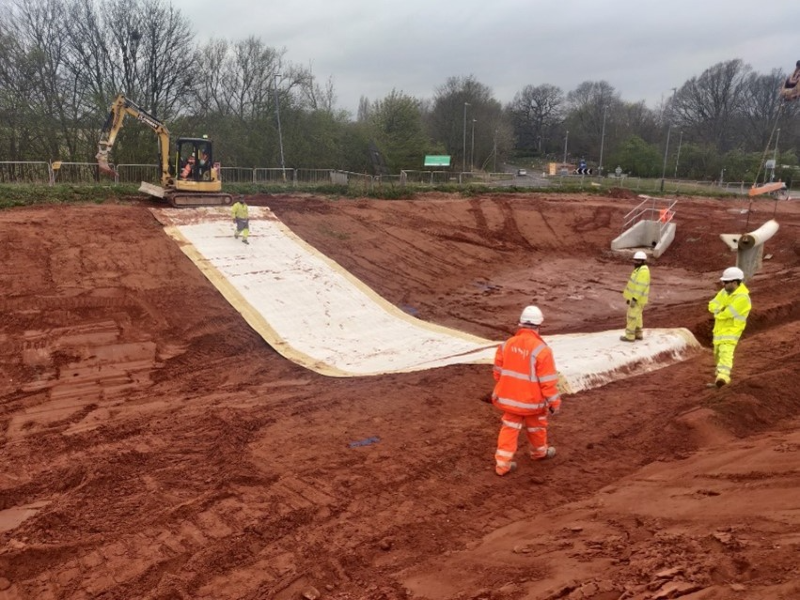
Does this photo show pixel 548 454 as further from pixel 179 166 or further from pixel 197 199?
pixel 179 166

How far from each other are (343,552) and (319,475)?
1.51 metres

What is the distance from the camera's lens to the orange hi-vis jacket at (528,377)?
19.3ft

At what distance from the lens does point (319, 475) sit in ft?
21.0

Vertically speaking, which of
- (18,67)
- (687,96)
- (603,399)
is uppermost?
(687,96)

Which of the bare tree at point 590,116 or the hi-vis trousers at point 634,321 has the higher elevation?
the bare tree at point 590,116

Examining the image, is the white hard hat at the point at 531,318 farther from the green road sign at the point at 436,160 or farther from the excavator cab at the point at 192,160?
the green road sign at the point at 436,160

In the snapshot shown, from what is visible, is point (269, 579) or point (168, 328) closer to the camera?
point (269, 579)

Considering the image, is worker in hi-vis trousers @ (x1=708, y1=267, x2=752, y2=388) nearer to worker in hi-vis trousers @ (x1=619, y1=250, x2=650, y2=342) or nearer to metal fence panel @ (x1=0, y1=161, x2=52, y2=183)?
worker in hi-vis trousers @ (x1=619, y1=250, x2=650, y2=342)

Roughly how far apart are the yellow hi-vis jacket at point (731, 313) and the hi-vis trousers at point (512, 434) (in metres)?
3.66

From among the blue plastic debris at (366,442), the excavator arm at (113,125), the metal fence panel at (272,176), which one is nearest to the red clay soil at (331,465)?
the blue plastic debris at (366,442)

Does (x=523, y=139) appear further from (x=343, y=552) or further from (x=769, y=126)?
(x=343, y=552)

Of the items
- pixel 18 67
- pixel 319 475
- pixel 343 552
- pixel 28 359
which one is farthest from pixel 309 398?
pixel 18 67

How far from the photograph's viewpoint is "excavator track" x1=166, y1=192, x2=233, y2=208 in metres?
19.3

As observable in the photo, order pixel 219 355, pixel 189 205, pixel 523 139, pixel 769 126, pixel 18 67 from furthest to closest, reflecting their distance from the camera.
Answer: pixel 523 139
pixel 769 126
pixel 18 67
pixel 189 205
pixel 219 355
